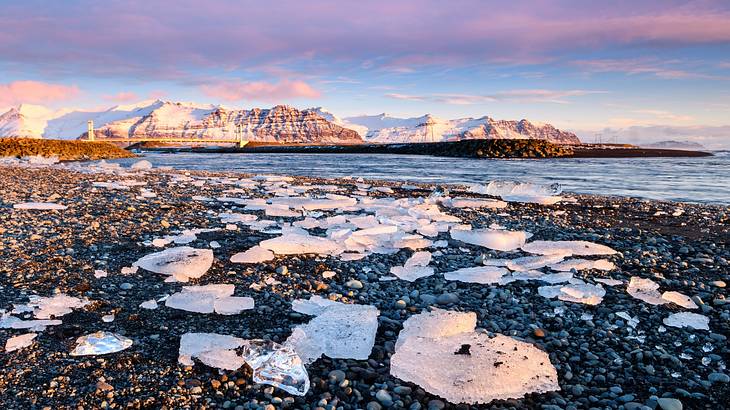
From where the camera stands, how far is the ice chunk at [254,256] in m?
4.50

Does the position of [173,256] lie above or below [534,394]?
above

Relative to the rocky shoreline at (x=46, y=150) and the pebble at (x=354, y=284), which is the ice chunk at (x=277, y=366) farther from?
the rocky shoreline at (x=46, y=150)

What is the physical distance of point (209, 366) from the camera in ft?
8.40

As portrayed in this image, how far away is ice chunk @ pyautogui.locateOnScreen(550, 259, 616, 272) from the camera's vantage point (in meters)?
4.58

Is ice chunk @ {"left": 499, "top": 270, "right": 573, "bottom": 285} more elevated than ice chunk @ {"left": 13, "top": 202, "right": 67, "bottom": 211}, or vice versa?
ice chunk @ {"left": 13, "top": 202, "right": 67, "bottom": 211}

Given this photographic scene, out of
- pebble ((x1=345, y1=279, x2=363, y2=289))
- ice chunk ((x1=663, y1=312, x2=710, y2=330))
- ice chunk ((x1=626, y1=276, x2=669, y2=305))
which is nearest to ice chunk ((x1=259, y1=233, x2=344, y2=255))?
pebble ((x1=345, y1=279, x2=363, y2=289))

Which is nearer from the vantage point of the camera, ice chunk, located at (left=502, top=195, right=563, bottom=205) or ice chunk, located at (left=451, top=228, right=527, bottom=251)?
ice chunk, located at (left=451, top=228, right=527, bottom=251)

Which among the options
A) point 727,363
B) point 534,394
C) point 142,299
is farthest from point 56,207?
point 727,363

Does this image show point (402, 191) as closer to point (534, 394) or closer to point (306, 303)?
point (306, 303)

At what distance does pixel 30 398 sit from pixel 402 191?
9636 mm

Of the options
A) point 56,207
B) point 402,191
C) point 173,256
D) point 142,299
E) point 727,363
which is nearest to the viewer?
point 727,363

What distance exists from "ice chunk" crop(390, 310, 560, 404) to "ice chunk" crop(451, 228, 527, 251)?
2.37 meters

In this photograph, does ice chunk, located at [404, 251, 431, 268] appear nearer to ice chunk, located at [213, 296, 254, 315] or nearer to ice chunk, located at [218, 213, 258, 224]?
ice chunk, located at [213, 296, 254, 315]

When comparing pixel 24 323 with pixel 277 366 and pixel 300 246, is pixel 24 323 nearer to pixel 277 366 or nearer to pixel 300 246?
pixel 277 366
